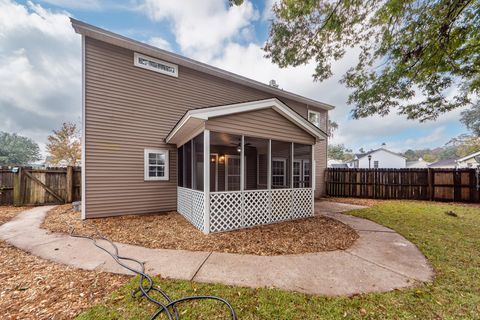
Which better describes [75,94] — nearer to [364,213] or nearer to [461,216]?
[364,213]

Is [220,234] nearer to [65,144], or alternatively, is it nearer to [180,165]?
[180,165]

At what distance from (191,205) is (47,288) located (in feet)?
11.4

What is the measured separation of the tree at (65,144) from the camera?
17797 millimetres

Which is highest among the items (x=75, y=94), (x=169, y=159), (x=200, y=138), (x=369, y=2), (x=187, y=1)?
(x=75, y=94)

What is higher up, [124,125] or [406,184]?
[124,125]

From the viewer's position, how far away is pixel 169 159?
7625 mm

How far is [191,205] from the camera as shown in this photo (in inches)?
229

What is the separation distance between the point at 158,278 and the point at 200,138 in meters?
3.67

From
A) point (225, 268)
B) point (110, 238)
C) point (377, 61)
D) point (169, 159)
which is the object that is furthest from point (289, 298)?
point (377, 61)

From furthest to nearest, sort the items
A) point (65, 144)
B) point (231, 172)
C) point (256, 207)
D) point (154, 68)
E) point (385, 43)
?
point (65, 144), point (231, 172), point (154, 68), point (385, 43), point (256, 207)

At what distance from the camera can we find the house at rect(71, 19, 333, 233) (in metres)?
5.19

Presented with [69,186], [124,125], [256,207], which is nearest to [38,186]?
[69,186]

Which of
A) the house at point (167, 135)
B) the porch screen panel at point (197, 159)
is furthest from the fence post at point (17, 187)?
the porch screen panel at point (197, 159)

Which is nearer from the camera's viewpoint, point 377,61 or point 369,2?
point 369,2
